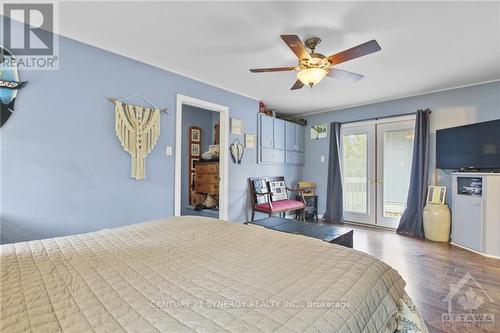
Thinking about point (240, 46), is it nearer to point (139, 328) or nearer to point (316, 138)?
point (139, 328)

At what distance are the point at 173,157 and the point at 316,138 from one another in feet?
11.2

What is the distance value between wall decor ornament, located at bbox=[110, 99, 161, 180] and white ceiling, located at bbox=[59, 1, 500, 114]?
606mm

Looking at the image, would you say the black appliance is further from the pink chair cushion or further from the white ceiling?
the pink chair cushion

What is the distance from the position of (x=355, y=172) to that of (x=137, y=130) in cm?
408

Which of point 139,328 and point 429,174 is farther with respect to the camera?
point 429,174

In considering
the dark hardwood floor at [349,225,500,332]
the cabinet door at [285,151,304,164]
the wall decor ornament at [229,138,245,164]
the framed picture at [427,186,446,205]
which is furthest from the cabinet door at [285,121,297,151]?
the framed picture at [427,186,446,205]

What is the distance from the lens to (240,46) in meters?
2.53

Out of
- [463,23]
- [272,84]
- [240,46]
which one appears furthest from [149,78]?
[463,23]

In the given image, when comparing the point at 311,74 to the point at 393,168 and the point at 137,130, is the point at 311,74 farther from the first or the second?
the point at 393,168

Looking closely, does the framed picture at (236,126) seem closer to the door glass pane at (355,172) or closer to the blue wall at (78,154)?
the blue wall at (78,154)

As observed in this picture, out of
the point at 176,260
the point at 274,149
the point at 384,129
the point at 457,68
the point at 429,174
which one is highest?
the point at 457,68

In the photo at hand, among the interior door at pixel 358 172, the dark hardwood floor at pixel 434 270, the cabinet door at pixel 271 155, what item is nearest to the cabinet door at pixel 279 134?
the cabinet door at pixel 271 155

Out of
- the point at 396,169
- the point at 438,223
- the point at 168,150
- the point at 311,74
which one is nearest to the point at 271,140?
the point at 168,150

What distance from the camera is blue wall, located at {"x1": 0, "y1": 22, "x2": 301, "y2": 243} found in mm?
2113
